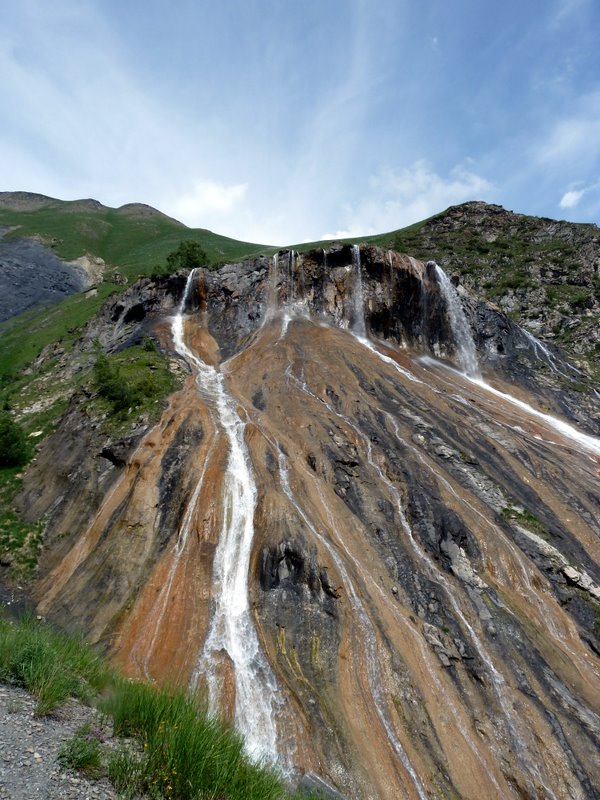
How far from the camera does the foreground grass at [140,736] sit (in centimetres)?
541

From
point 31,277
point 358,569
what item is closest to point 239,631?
point 358,569

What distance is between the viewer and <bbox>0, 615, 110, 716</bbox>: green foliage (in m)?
6.73

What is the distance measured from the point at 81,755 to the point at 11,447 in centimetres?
2505

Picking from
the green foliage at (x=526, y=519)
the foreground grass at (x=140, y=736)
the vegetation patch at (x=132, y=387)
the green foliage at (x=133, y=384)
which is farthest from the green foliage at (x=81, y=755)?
the green foliage at (x=133, y=384)

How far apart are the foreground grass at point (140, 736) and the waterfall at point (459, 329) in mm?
39804

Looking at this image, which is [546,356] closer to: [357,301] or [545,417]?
[545,417]

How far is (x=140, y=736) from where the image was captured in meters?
6.28

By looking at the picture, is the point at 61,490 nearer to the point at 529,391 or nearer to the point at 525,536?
the point at 525,536

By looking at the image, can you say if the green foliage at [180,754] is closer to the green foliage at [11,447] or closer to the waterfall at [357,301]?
the green foliage at [11,447]

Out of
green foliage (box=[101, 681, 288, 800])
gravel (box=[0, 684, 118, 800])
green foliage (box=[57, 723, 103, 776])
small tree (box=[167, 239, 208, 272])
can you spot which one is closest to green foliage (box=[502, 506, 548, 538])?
green foliage (box=[101, 681, 288, 800])

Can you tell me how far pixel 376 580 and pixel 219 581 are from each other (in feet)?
19.1

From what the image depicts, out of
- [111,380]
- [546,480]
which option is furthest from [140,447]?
[546,480]

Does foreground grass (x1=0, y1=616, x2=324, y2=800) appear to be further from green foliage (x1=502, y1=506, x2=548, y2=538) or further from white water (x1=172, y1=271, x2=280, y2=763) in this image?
green foliage (x1=502, y1=506, x2=548, y2=538)

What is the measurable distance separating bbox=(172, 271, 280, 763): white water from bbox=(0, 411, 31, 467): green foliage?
12817 millimetres
